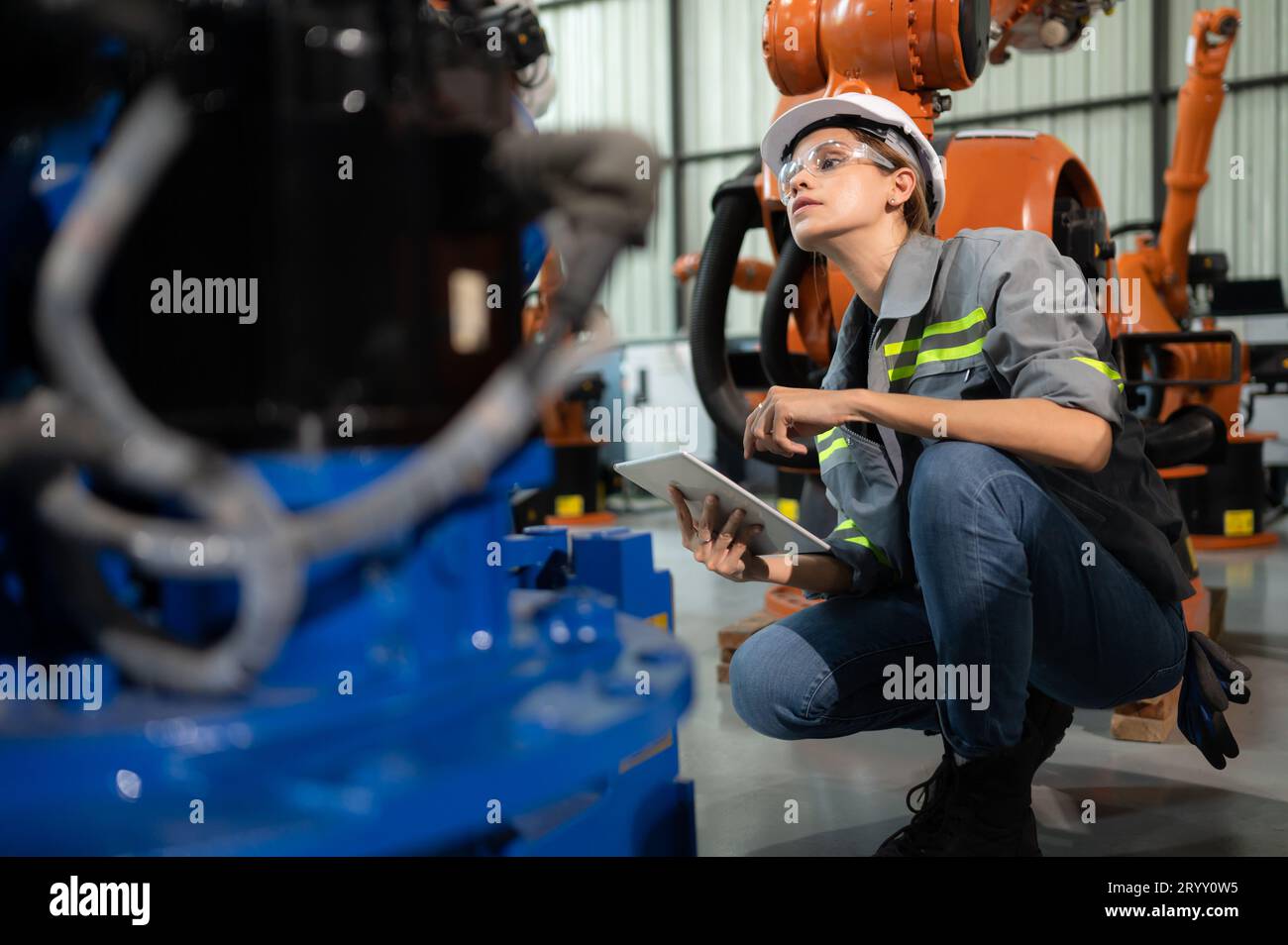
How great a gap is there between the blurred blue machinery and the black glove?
86 centimetres

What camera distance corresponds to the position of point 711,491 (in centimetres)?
125

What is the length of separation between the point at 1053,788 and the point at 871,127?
3.68 feet

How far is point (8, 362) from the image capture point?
2.39 ft

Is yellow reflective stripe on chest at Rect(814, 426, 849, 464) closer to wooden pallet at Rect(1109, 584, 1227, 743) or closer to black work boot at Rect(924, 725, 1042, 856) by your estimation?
black work boot at Rect(924, 725, 1042, 856)

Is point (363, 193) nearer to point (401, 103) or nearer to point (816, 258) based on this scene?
point (401, 103)

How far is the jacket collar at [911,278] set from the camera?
52.8 inches

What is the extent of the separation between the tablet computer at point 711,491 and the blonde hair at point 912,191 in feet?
1.44

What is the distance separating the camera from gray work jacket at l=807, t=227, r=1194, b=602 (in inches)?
48.7

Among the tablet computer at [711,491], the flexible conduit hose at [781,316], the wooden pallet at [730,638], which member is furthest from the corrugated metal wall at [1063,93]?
the tablet computer at [711,491]

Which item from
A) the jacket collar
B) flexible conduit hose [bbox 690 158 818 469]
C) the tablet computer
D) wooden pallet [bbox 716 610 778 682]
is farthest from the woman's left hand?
wooden pallet [bbox 716 610 778 682]

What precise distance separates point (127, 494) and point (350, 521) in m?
0.21

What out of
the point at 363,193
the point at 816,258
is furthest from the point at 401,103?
the point at 816,258

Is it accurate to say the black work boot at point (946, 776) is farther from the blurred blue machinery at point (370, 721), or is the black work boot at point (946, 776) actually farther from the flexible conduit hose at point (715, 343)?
the flexible conduit hose at point (715, 343)

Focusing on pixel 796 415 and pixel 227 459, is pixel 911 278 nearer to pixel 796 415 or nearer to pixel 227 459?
pixel 796 415
